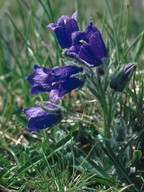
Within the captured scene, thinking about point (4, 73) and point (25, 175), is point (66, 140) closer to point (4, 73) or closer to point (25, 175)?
point (25, 175)

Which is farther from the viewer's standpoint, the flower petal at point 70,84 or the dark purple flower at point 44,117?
the dark purple flower at point 44,117

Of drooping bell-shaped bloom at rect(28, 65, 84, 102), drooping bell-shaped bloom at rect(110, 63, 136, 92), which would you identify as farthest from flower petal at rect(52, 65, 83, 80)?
drooping bell-shaped bloom at rect(110, 63, 136, 92)

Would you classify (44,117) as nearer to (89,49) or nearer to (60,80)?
(60,80)

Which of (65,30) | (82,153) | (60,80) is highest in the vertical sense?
(65,30)

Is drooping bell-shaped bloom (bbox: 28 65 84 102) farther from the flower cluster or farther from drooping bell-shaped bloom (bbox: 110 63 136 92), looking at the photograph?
drooping bell-shaped bloom (bbox: 110 63 136 92)

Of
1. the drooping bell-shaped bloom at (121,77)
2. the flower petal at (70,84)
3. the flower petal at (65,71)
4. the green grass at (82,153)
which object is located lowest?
the green grass at (82,153)

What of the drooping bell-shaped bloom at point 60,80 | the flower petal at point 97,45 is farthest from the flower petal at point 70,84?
the flower petal at point 97,45

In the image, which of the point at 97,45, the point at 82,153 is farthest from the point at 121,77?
the point at 82,153

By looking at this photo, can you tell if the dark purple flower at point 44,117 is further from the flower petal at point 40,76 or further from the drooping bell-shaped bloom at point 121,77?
the drooping bell-shaped bloom at point 121,77
